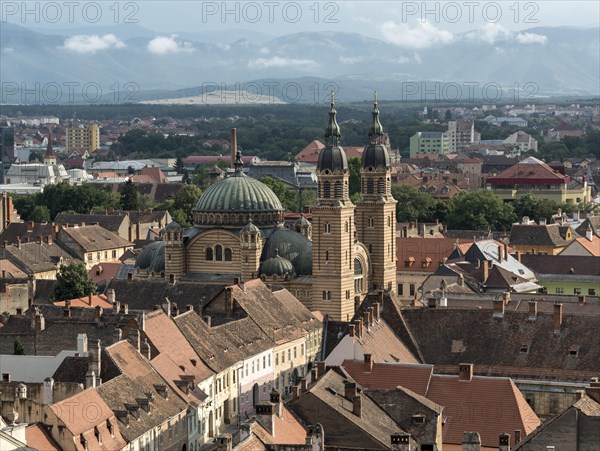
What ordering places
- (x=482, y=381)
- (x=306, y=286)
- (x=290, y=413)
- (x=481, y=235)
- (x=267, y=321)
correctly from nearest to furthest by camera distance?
(x=290, y=413), (x=482, y=381), (x=267, y=321), (x=306, y=286), (x=481, y=235)

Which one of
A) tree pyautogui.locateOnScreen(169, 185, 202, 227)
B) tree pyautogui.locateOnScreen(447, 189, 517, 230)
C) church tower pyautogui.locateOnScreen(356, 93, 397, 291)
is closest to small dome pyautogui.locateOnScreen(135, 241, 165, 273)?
church tower pyautogui.locateOnScreen(356, 93, 397, 291)

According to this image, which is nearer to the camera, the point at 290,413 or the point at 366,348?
the point at 290,413

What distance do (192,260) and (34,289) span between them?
10999mm

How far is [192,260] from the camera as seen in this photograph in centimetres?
11544

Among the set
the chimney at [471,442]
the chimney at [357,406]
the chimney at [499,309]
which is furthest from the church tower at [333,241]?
the chimney at [471,442]

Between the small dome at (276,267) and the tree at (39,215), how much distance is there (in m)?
74.9

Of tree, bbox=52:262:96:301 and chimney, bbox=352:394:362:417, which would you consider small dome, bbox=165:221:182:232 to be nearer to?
tree, bbox=52:262:96:301

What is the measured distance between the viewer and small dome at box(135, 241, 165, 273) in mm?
116938

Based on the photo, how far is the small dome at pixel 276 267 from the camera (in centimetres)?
10950

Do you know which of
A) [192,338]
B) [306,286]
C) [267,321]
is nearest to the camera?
[192,338]

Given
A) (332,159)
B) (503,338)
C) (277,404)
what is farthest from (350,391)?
(332,159)

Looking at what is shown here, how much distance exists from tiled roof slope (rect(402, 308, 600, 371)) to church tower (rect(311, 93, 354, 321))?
28931mm

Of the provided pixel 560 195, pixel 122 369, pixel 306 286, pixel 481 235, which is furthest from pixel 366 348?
pixel 560 195

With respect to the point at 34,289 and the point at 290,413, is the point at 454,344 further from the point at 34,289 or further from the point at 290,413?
the point at 34,289
